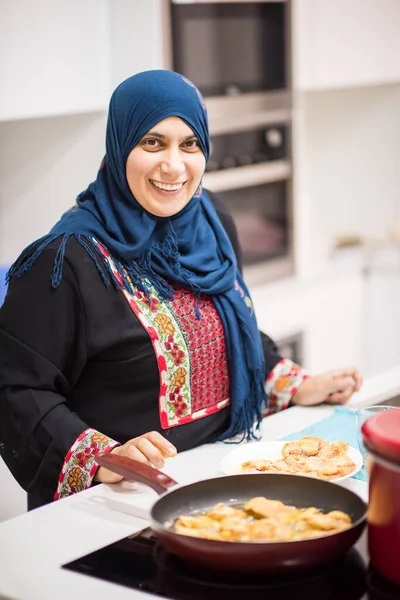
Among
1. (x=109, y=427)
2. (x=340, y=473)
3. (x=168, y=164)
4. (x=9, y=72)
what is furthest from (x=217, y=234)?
(x=9, y=72)

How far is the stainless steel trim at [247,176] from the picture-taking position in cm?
331

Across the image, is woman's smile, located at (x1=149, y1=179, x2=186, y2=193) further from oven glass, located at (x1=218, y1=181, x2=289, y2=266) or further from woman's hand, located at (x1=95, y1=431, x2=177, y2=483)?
oven glass, located at (x1=218, y1=181, x2=289, y2=266)

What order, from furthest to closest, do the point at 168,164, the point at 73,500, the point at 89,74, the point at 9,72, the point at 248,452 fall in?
the point at 89,74 < the point at 9,72 < the point at 168,164 < the point at 248,452 < the point at 73,500

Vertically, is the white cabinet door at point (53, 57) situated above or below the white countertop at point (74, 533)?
above

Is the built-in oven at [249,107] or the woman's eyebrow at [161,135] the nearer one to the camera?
the woman's eyebrow at [161,135]

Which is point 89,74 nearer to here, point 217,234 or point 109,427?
point 217,234

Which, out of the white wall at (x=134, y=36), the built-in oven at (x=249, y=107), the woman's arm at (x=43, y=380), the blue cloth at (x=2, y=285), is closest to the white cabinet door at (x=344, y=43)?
Result: the built-in oven at (x=249, y=107)

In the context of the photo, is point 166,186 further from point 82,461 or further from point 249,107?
point 249,107

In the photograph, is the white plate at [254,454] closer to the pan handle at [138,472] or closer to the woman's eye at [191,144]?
the pan handle at [138,472]

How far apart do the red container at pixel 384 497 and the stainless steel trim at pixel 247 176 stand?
223 centimetres

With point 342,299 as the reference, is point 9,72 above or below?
above

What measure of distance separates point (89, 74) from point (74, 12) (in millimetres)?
172

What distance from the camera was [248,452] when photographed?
161 centimetres

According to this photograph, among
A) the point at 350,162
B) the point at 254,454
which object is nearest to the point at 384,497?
the point at 254,454
